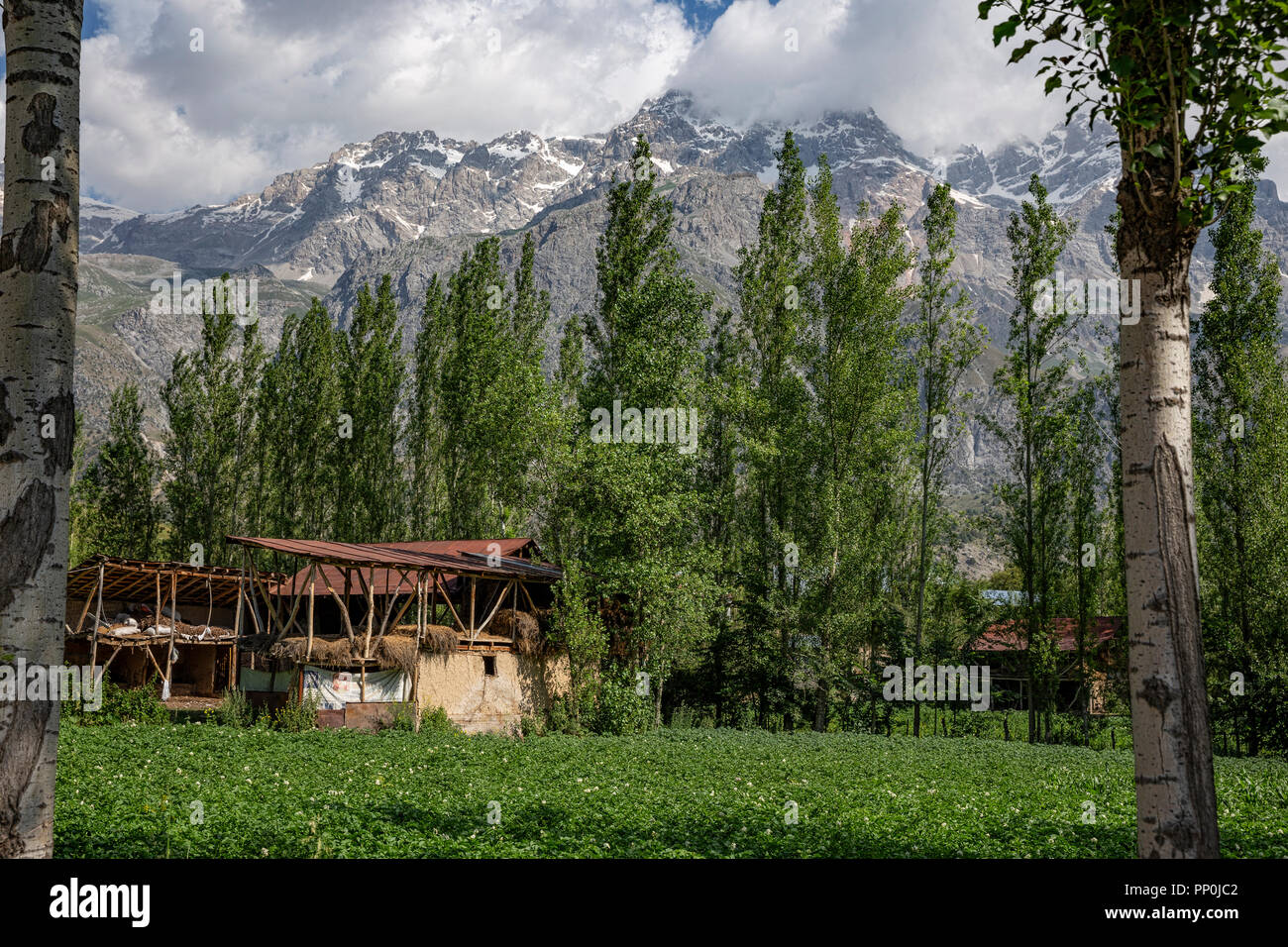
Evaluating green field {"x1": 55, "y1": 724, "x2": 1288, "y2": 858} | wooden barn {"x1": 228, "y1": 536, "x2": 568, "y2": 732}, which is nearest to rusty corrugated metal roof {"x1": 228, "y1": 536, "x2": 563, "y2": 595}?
wooden barn {"x1": 228, "y1": 536, "x2": 568, "y2": 732}

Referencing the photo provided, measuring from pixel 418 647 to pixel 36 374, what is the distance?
59.4ft

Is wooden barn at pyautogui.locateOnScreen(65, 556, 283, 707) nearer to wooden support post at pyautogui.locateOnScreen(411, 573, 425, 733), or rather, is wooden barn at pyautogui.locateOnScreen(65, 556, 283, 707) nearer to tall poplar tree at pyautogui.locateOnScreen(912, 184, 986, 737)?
wooden support post at pyautogui.locateOnScreen(411, 573, 425, 733)

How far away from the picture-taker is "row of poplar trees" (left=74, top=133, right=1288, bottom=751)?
2628 cm

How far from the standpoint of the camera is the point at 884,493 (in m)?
33.2

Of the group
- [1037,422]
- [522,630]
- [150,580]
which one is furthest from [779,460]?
[150,580]

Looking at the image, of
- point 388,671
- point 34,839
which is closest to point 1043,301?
point 388,671

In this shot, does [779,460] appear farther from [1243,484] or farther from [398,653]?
[398,653]

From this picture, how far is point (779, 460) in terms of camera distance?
3259cm

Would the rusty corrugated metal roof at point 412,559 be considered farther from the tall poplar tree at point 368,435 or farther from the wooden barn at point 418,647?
the tall poplar tree at point 368,435

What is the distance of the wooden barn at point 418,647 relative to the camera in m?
20.8

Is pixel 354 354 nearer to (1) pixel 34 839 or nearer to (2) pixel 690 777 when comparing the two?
(2) pixel 690 777

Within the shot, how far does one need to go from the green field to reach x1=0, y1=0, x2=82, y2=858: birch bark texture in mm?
2991
